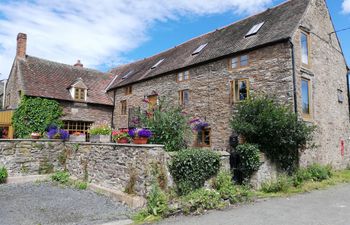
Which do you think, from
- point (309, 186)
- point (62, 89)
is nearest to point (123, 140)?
point (309, 186)

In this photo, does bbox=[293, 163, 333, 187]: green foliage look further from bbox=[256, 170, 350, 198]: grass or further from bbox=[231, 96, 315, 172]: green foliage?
bbox=[231, 96, 315, 172]: green foliage

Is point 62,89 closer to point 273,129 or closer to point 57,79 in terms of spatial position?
point 57,79

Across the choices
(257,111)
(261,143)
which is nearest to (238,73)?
(257,111)

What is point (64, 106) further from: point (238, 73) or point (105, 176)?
point (238, 73)

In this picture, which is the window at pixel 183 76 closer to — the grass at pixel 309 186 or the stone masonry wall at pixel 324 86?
the stone masonry wall at pixel 324 86

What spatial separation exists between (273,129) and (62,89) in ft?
52.3

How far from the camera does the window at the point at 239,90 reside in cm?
1370

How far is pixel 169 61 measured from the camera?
1962cm

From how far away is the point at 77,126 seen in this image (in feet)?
66.5

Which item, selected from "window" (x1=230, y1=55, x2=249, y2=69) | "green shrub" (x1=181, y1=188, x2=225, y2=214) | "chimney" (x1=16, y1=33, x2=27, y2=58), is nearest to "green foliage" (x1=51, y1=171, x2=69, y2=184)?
"green shrub" (x1=181, y1=188, x2=225, y2=214)

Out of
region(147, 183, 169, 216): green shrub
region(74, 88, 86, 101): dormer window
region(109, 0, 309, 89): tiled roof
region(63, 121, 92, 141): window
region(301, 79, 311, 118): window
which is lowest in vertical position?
region(147, 183, 169, 216): green shrub

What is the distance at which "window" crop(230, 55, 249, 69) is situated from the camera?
13.9m

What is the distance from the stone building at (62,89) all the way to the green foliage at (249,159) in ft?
45.6

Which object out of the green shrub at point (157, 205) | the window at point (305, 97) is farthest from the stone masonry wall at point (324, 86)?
the green shrub at point (157, 205)
